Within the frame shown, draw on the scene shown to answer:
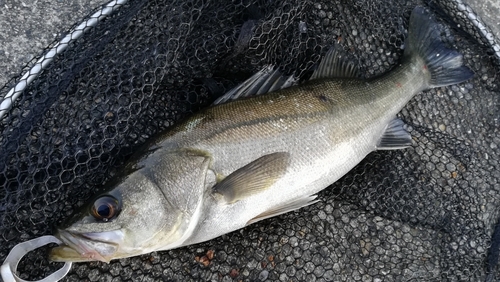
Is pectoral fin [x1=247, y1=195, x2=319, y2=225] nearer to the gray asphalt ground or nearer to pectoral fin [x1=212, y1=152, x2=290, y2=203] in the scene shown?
pectoral fin [x1=212, y1=152, x2=290, y2=203]

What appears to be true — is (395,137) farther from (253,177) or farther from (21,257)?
(21,257)

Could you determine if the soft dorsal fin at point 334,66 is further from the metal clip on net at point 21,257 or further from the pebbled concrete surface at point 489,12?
the metal clip on net at point 21,257

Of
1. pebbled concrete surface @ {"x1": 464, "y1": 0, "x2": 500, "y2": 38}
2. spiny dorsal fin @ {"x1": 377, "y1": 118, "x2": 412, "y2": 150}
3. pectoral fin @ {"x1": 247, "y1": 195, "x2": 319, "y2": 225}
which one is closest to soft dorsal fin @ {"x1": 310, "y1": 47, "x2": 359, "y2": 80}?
spiny dorsal fin @ {"x1": 377, "y1": 118, "x2": 412, "y2": 150}

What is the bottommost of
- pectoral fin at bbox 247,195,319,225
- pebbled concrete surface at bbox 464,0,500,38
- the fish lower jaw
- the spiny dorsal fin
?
pectoral fin at bbox 247,195,319,225

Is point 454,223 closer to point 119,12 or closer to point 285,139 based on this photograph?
point 285,139

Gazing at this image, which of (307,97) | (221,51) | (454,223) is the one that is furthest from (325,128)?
(454,223)

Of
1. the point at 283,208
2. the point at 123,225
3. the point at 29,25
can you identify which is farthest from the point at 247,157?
the point at 29,25

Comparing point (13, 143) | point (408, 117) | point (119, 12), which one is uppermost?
point (119, 12)
